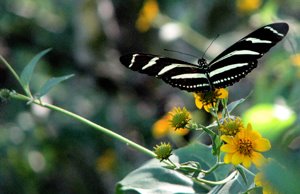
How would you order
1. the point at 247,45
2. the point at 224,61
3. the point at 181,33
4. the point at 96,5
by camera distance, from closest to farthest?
the point at 247,45 < the point at 224,61 < the point at 181,33 < the point at 96,5

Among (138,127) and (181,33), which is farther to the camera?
(138,127)

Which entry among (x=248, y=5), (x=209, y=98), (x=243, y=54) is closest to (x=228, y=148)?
(x=209, y=98)

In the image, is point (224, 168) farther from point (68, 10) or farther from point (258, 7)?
point (68, 10)

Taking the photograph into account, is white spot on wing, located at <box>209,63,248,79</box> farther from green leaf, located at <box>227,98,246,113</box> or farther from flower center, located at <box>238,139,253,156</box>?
flower center, located at <box>238,139,253,156</box>

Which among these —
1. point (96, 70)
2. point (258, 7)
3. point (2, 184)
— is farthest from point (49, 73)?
point (258, 7)

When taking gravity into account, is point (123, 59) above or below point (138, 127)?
below

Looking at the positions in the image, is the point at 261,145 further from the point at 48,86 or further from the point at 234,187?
the point at 48,86
